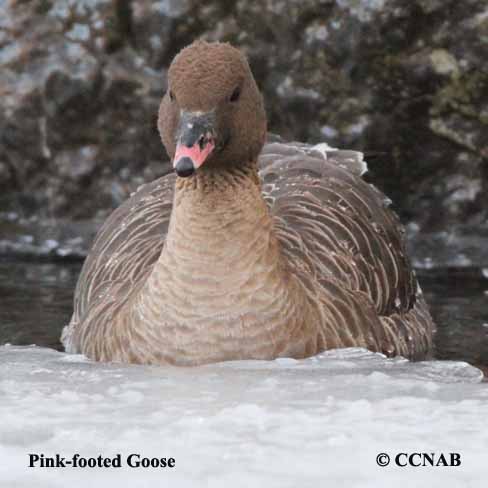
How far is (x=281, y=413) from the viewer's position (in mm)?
5773

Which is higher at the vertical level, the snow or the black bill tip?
the black bill tip

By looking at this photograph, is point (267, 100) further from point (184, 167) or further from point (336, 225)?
point (184, 167)

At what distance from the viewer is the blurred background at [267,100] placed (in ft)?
36.2

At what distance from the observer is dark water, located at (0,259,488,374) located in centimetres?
869

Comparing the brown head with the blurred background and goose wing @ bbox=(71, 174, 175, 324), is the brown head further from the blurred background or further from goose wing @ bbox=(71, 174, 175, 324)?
the blurred background

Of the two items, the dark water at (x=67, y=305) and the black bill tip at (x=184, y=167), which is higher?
the black bill tip at (x=184, y=167)

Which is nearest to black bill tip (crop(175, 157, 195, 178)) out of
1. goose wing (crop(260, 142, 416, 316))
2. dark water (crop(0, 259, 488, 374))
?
goose wing (crop(260, 142, 416, 316))

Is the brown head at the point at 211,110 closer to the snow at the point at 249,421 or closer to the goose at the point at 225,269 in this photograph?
the goose at the point at 225,269

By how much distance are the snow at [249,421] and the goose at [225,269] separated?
6.2 inches

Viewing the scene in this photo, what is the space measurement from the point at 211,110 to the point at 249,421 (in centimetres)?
182

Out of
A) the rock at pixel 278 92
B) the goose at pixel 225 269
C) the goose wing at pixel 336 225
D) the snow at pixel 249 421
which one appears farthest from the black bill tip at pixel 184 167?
the rock at pixel 278 92

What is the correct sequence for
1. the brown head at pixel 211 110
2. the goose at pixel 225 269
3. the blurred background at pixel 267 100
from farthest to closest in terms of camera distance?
the blurred background at pixel 267 100 → the goose at pixel 225 269 → the brown head at pixel 211 110

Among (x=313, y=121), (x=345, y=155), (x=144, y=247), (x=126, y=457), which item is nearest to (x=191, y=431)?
(x=126, y=457)

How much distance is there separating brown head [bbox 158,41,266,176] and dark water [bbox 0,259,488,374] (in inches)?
77.4
